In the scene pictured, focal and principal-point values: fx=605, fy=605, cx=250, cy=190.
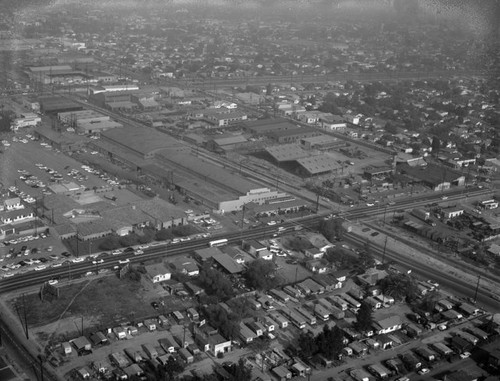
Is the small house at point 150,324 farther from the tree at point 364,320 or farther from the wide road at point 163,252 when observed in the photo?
the tree at point 364,320

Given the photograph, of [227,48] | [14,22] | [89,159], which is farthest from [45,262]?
[227,48]

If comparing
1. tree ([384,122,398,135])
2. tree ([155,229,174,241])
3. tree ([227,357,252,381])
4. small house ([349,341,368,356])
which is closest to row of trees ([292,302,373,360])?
small house ([349,341,368,356])

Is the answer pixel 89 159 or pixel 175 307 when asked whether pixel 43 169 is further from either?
pixel 175 307

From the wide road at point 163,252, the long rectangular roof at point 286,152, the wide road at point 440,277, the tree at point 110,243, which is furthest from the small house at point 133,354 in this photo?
the long rectangular roof at point 286,152

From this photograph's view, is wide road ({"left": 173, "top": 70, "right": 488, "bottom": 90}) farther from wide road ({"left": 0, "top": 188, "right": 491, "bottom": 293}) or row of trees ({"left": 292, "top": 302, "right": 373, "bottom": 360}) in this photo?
row of trees ({"left": 292, "top": 302, "right": 373, "bottom": 360})

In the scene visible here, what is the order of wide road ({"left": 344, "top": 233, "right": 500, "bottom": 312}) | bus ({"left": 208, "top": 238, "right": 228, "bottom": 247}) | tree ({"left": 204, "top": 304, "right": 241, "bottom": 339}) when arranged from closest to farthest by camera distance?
tree ({"left": 204, "top": 304, "right": 241, "bottom": 339})
wide road ({"left": 344, "top": 233, "right": 500, "bottom": 312})
bus ({"left": 208, "top": 238, "right": 228, "bottom": 247})

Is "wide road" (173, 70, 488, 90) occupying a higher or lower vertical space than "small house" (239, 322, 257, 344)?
lower
